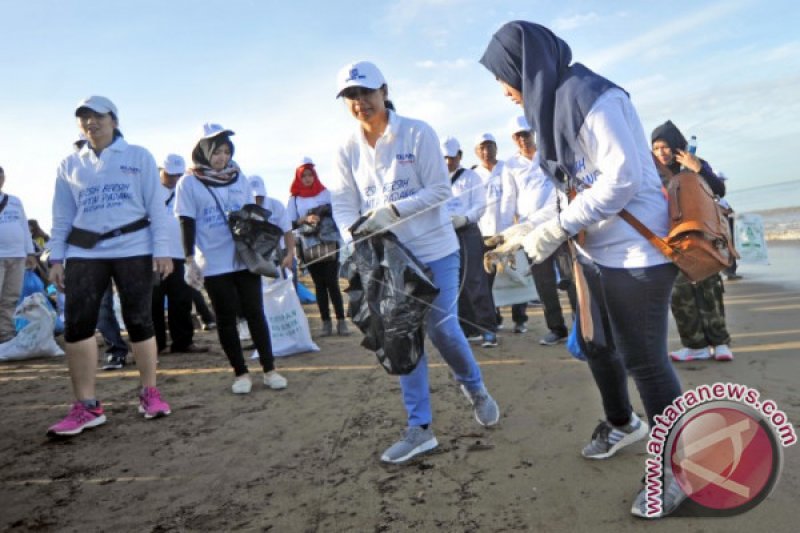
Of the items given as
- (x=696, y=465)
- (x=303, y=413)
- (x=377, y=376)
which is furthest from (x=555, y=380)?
(x=696, y=465)

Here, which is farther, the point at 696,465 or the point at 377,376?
the point at 377,376

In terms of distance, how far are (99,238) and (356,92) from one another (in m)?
1.94

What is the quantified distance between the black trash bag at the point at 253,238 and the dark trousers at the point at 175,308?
1.96 m

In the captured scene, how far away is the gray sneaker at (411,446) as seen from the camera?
2.66 meters

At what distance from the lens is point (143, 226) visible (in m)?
3.59

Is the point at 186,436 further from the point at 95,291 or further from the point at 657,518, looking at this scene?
the point at 657,518

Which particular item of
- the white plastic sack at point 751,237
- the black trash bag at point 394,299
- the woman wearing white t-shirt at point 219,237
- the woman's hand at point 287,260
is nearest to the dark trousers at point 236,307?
the woman wearing white t-shirt at point 219,237

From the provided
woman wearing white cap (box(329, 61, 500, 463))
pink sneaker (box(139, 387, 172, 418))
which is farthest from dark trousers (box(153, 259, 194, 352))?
woman wearing white cap (box(329, 61, 500, 463))

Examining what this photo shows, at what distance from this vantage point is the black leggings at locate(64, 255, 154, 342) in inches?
135

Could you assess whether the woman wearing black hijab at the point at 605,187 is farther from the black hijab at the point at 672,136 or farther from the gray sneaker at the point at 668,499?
the black hijab at the point at 672,136

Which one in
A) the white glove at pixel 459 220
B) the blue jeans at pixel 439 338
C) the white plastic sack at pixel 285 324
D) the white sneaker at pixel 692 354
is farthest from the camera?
the white plastic sack at pixel 285 324

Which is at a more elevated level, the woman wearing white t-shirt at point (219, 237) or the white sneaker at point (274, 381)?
the woman wearing white t-shirt at point (219, 237)

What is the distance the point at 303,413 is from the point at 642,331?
7.48 feet

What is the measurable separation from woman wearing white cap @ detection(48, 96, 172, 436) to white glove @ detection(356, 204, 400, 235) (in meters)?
1.64
